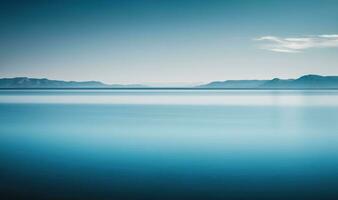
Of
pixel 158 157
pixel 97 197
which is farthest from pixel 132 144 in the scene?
pixel 97 197

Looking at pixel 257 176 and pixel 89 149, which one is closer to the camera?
pixel 257 176

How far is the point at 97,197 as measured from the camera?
6984mm

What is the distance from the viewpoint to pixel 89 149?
12.9 meters

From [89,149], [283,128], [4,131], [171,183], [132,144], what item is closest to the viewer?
[171,183]

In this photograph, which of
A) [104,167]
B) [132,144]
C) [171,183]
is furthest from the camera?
[132,144]

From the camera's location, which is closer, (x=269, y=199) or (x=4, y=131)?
(x=269, y=199)

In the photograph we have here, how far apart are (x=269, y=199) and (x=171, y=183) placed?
2193 mm

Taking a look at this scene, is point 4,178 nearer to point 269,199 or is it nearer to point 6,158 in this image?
point 6,158

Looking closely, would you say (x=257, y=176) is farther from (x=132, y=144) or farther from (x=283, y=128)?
(x=283, y=128)

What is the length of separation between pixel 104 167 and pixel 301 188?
4.89m

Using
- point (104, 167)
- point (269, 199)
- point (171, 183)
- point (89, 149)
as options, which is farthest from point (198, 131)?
point (269, 199)

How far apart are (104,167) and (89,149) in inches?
125

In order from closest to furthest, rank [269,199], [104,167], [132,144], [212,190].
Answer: [269,199]
[212,190]
[104,167]
[132,144]

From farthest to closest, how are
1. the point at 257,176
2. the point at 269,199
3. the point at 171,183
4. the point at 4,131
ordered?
the point at 4,131 < the point at 257,176 < the point at 171,183 < the point at 269,199
